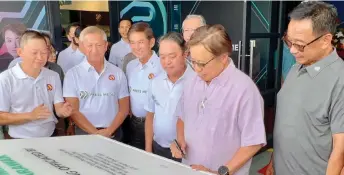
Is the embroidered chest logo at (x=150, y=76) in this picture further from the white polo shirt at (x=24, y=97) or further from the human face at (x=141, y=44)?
the white polo shirt at (x=24, y=97)

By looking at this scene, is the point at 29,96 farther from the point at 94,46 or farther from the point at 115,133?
the point at 115,133

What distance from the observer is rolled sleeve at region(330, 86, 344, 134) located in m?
1.23

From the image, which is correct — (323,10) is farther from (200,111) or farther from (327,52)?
(200,111)

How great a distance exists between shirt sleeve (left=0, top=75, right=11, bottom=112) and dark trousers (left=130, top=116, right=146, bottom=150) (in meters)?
0.80

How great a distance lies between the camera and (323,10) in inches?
50.3

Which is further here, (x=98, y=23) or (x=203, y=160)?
(x=98, y=23)

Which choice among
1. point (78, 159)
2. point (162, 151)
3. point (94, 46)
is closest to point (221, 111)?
point (78, 159)

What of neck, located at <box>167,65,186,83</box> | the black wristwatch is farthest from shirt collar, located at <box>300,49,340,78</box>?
neck, located at <box>167,65,186,83</box>

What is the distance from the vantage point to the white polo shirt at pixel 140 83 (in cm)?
231

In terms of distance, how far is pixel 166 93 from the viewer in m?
1.91

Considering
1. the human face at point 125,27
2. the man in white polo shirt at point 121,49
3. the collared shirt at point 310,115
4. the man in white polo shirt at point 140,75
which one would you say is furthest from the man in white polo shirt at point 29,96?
the human face at point 125,27

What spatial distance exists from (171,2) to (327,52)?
3.86 m

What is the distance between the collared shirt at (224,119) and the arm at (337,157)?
243 mm

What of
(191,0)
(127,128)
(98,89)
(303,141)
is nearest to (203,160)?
(303,141)
